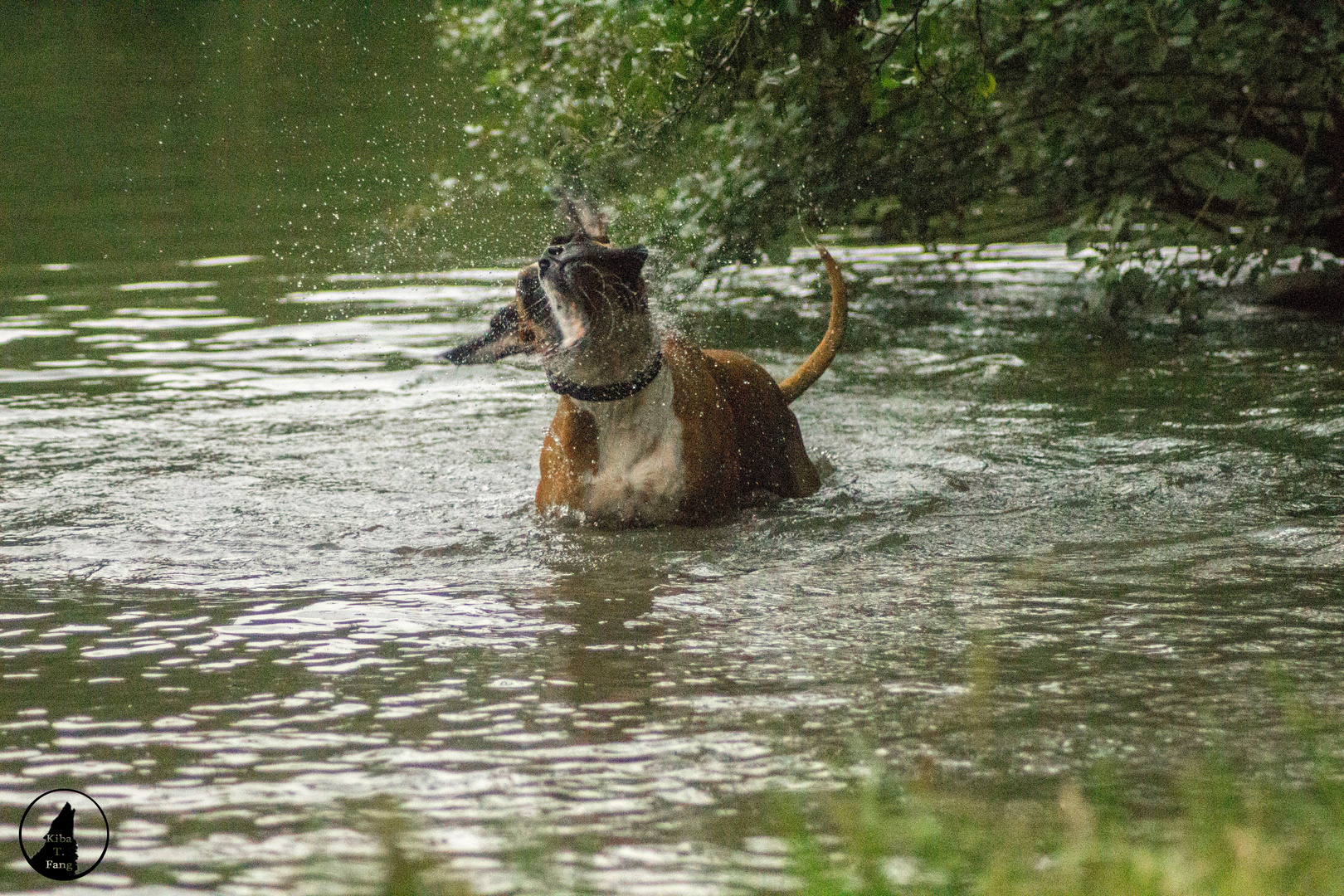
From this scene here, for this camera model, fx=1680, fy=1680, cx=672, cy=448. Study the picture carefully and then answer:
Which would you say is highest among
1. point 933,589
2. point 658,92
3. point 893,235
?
point 658,92

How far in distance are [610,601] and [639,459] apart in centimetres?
80

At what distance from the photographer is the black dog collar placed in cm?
546

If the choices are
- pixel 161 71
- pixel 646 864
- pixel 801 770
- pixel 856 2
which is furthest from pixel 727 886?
pixel 161 71

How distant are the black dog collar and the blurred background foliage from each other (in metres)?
2.70

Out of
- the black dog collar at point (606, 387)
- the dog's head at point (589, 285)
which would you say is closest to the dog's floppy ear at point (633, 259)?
the dog's head at point (589, 285)

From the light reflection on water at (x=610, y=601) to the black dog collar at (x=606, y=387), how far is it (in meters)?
0.49

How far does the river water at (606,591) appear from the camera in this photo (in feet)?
11.1

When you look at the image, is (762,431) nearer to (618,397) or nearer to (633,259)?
(618,397)

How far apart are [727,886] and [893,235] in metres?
8.58

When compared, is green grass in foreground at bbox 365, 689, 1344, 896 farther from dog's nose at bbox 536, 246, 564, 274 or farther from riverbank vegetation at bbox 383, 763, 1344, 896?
dog's nose at bbox 536, 246, 564, 274

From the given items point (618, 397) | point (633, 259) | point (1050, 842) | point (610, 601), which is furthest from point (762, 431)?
point (1050, 842)

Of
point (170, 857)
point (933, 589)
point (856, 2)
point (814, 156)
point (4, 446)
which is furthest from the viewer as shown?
point (814, 156)

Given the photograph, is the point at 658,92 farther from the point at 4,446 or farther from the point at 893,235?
the point at 893,235

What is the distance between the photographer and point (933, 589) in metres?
4.96
